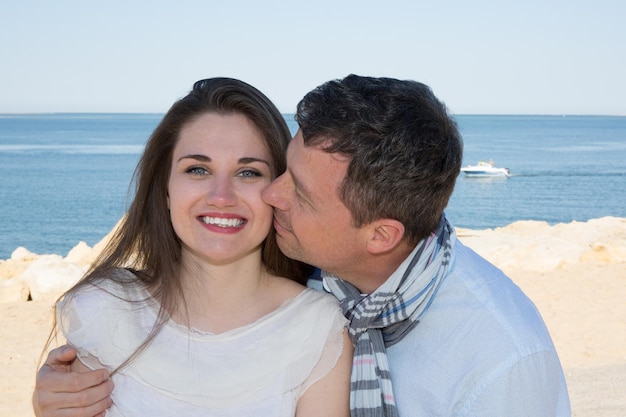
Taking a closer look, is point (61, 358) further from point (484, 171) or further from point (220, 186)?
point (484, 171)

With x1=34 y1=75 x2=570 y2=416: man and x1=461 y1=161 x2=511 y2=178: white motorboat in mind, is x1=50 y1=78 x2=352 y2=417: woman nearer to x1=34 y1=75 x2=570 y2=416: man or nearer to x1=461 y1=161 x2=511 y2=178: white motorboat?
x1=34 y1=75 x2=570 y2=416: man

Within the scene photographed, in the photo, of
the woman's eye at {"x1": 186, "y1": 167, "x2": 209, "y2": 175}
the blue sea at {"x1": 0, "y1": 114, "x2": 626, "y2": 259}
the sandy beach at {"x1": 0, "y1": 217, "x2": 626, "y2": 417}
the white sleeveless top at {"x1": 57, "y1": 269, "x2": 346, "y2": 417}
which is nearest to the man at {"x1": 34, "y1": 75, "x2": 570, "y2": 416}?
the white sleeveless top at {"x1": 57, "y1": 269, "x2": 346, "y2": 417}

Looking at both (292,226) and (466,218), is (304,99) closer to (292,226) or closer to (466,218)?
(292,226)

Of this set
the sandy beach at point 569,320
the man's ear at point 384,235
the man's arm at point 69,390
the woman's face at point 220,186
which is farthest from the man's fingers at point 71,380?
the sandy beach at point 569,320

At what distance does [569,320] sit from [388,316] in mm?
7235

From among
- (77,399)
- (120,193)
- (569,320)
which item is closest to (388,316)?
(77,399)

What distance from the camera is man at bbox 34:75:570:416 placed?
7.89 feet

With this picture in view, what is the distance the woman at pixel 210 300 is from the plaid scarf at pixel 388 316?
5.9 inches

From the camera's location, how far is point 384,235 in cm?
270

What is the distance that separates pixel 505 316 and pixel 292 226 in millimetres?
801

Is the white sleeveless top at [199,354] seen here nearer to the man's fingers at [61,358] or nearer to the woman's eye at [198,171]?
the man's fingers at [61,358]

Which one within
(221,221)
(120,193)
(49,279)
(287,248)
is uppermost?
(221,221)

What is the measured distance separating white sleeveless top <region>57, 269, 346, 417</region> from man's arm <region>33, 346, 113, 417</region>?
0.06m

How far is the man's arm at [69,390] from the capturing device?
2643 mm
